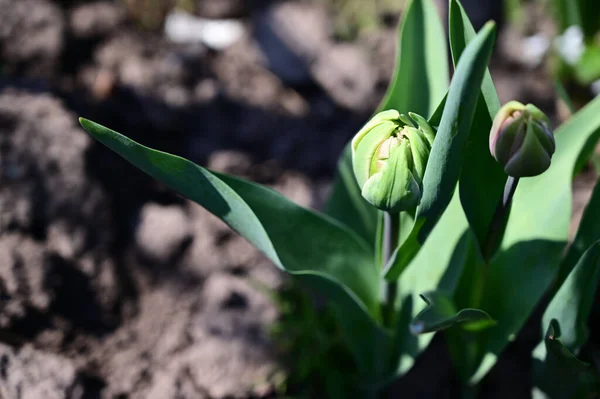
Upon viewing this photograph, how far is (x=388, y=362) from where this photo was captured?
1.22 meters

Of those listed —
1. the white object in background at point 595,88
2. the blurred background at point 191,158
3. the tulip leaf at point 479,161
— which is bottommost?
the blurred background at point 191,158

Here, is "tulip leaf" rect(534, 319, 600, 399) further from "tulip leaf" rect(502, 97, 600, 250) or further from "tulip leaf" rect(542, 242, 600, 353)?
"tulip leaf" rect(502, 97, 600, 250)

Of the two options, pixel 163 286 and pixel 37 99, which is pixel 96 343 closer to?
pixel 163 286

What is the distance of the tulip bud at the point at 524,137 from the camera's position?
730mm

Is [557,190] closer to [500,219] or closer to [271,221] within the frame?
[500,219]

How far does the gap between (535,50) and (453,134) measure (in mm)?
1527

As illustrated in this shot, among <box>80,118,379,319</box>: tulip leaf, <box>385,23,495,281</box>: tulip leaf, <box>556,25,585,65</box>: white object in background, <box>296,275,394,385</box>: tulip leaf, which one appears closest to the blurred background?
<box>556,25,585,65</box>: white object in background

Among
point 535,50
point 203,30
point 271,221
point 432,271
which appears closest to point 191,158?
point 203,30

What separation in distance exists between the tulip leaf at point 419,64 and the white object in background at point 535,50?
115 cm

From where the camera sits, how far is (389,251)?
102 cm

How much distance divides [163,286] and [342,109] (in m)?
0.84

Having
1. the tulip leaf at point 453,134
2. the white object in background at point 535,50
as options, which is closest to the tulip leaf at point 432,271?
the tulip leaf at point 453,134

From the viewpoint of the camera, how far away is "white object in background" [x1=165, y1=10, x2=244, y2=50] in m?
2.13

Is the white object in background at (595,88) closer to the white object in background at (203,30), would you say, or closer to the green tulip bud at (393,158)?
the white object in background at (203,30)
